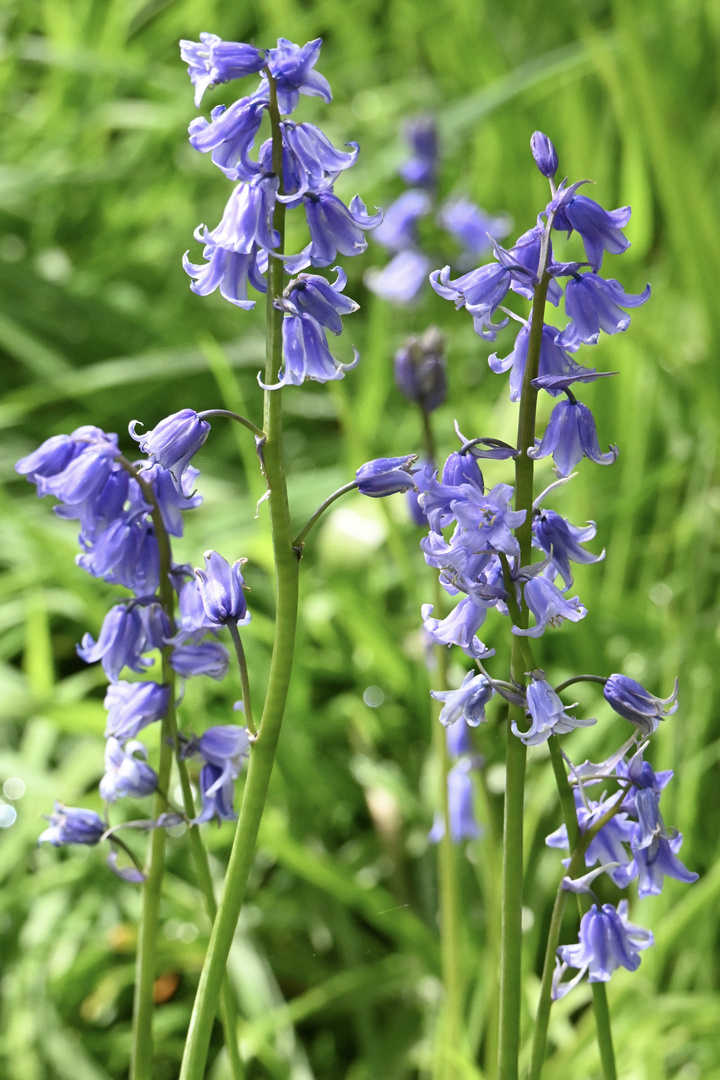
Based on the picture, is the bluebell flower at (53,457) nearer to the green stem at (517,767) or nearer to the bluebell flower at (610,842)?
the green stem at (517,767)

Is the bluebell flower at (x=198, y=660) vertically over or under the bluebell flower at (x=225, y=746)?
over

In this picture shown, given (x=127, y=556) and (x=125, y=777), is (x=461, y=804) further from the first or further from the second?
(x=127, y=556)

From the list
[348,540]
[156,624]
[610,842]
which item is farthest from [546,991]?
[348,540]

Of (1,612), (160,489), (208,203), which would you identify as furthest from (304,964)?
(208,203)

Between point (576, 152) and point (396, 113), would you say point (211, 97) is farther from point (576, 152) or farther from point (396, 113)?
point (576, 152)

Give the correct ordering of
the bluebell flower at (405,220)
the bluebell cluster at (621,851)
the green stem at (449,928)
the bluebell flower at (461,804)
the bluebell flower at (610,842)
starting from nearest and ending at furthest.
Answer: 1. the bluebell cluster at (621,851)
2. the bluebell flower at (610,842)
3. the green stem at (449,928)
4. the bluebell flower at (461,804)
5. the bluebell flower at (405,220)

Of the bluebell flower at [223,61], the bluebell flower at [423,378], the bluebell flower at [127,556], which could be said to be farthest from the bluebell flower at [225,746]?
the bluebell flower at [423,378]
